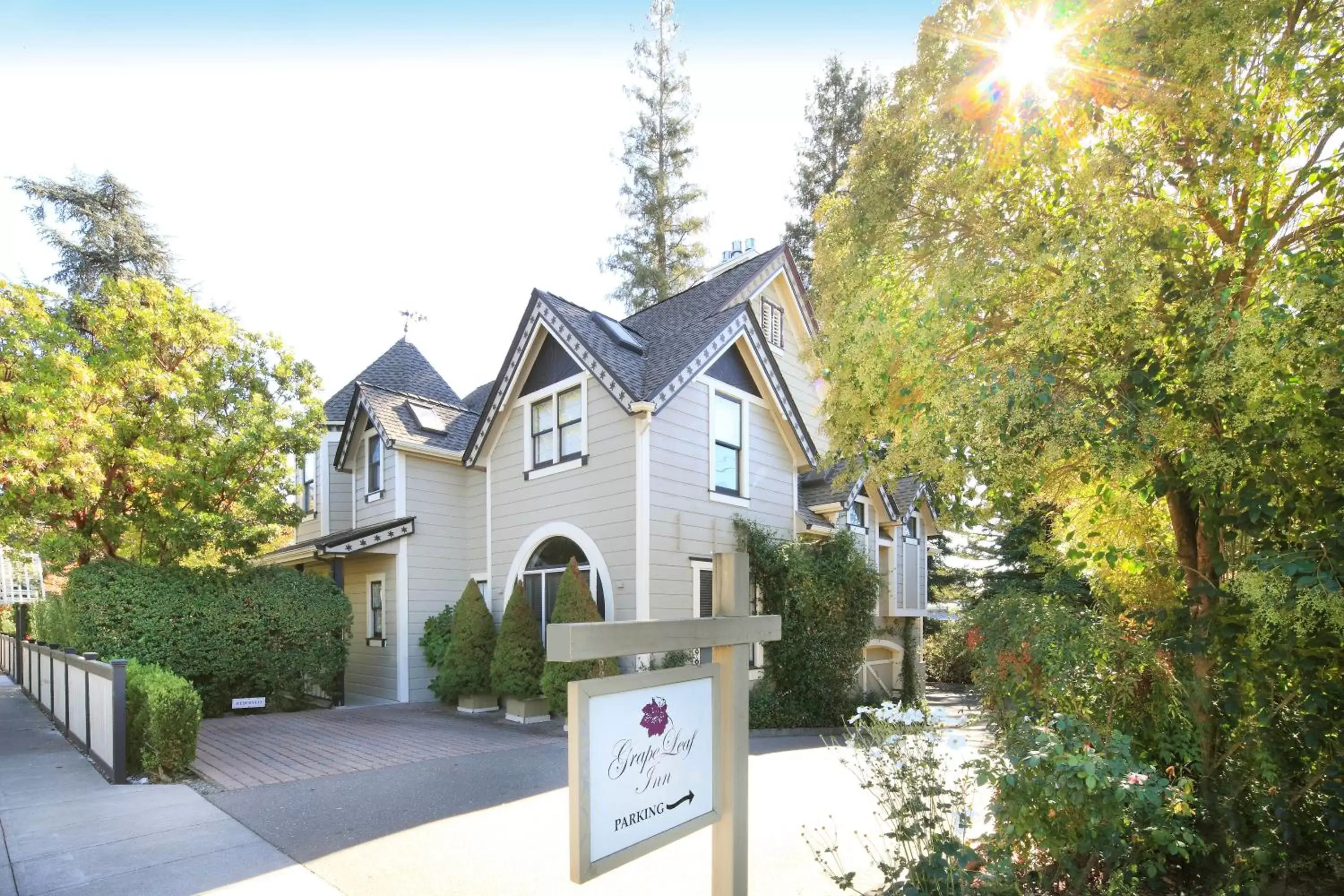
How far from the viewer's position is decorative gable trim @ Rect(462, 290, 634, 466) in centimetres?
1209

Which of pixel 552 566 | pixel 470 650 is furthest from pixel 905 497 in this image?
pixel 470 650

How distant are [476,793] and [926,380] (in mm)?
5926

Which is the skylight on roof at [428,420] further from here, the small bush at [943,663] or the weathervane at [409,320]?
the small bush at [943,663]

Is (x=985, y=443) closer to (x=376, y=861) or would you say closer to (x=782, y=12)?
(x=782, y=12)

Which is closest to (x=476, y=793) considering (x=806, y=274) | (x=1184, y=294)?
(x=1184, y=294)

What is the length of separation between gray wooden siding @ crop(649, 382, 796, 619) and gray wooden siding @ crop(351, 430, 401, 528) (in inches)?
253

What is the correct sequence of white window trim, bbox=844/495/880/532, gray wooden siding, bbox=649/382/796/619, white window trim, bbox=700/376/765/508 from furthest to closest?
white window trim, bbox=844/495/880/532
white window trim, bbox=700/376/765/508
gray wooden siding, bbox=649/382/796/619

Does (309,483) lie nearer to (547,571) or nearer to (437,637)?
(437,637)

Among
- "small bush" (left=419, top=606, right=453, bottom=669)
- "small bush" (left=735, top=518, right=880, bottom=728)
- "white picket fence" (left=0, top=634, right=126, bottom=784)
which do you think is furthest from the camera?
"small bush" (left=419, top=606, right=453, bottom=669)

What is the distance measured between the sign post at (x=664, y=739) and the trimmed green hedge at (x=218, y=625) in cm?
1078

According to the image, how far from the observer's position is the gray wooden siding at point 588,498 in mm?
11875

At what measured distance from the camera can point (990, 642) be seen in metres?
5.13

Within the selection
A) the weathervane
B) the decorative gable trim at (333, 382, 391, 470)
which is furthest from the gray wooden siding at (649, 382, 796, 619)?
the weathervane

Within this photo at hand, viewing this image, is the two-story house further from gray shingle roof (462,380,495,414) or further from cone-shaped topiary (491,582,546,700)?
gray shingle roof (462,380,495,414)
